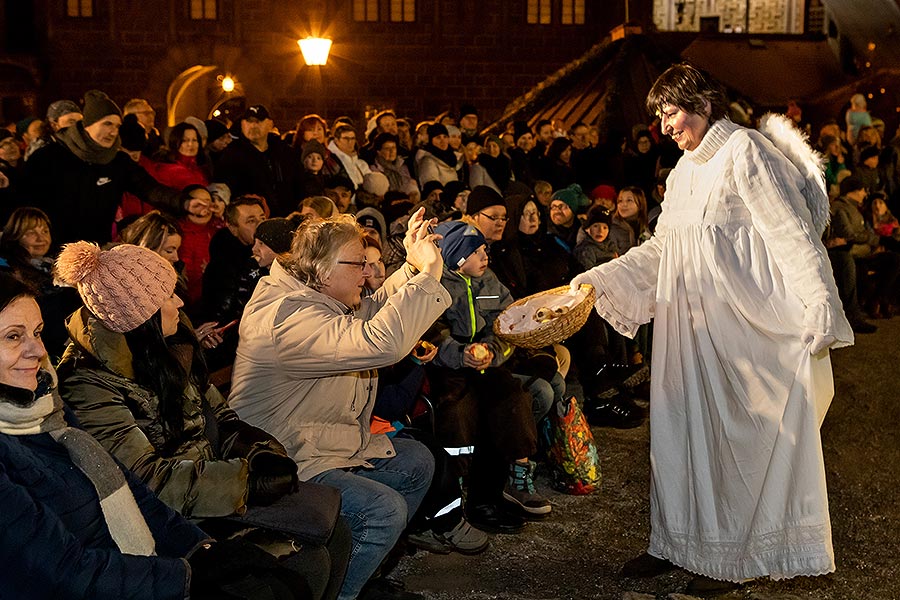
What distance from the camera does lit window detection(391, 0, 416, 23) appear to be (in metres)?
26.7

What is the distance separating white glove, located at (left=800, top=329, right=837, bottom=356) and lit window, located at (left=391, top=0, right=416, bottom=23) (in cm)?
2376

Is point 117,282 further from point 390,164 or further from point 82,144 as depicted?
point 390,164

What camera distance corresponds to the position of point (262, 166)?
905cm

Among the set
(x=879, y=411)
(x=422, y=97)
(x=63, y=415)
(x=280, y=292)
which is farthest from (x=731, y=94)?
(x=63, y=415)

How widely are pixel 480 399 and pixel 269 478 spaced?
2.18m

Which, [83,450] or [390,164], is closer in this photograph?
[83,450]

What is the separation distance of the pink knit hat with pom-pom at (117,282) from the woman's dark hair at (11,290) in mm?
559

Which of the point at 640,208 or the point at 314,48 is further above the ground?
the point at 314,48

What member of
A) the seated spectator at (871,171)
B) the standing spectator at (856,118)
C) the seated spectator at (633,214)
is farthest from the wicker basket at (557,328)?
the standing spectator at (856,118)

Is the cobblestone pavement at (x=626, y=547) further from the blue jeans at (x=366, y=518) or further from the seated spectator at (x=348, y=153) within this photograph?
the seated spectator at (x=348, y=153)

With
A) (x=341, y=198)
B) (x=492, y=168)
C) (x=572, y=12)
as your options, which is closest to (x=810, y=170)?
(x=341, y=198)

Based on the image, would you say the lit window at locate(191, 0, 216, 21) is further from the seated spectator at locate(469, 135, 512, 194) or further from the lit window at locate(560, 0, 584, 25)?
the seated spectator at locate(469, 135, 512, 194)

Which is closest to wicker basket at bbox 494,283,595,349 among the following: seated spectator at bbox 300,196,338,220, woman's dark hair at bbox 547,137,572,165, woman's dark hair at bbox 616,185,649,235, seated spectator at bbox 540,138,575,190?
seated spectator at bbox 300,196,338,220

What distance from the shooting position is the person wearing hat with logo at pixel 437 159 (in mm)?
11891
